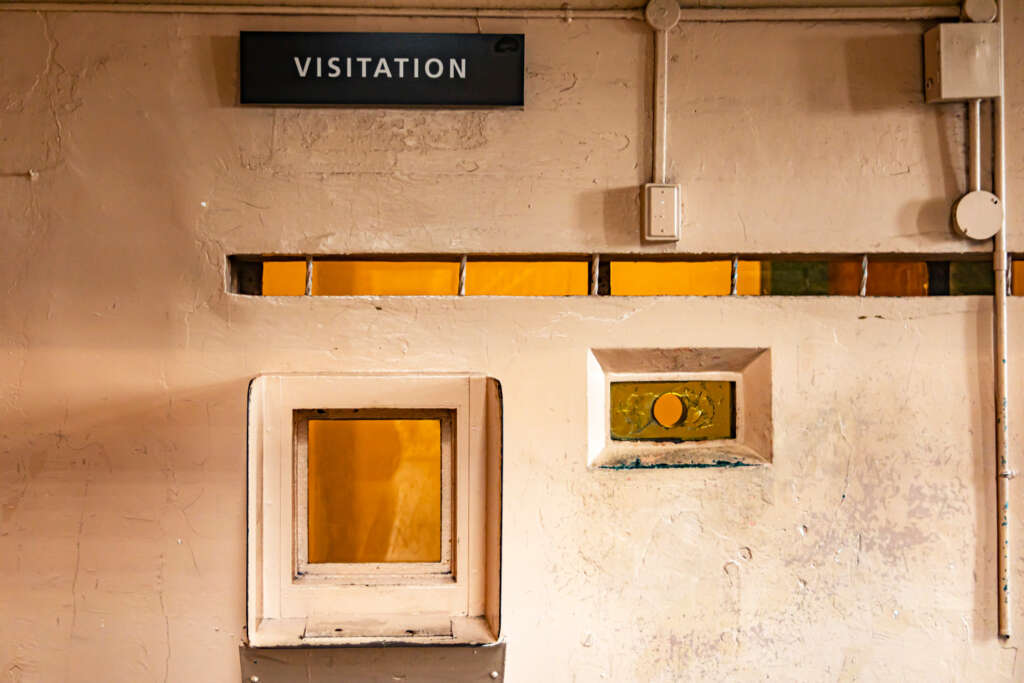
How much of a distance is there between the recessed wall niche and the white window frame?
299 mm

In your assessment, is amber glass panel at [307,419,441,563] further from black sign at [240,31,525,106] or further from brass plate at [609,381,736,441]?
black sign at [240,31,525,106]

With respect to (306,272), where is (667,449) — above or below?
below

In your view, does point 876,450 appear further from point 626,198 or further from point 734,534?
point 626,198

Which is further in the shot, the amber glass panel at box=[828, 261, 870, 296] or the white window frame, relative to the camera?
the amber glass panel at box=[828, 261, 870, 296]

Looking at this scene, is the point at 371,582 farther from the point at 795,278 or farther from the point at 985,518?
the point at 985,518

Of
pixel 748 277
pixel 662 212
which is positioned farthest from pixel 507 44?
pixel 748 277

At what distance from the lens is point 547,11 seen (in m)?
1.64

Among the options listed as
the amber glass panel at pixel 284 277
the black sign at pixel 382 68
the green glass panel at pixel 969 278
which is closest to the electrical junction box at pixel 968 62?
the green glass panel at pixel 969 278

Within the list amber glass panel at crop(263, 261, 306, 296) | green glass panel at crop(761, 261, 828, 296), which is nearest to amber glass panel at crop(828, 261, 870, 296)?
green glass panel at crop(761, 261, 828, 296)

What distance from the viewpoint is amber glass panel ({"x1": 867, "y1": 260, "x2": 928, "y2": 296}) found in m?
1.69

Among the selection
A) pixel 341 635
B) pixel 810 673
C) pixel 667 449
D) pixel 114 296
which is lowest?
pixel 810 673

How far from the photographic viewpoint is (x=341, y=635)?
1.57m

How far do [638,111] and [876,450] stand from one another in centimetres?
102

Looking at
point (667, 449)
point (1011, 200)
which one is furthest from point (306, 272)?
point (1011, 200)
